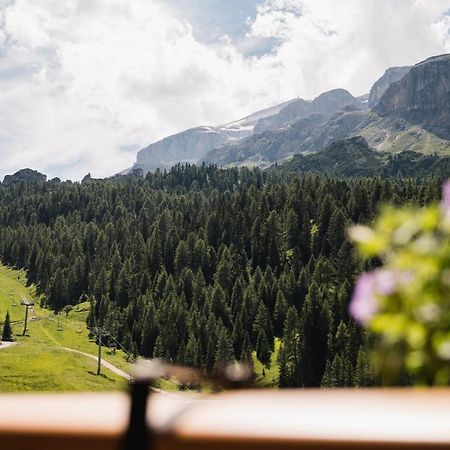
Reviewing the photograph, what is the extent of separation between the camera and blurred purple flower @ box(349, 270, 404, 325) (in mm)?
1765

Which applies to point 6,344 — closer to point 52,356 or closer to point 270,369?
point 52,356

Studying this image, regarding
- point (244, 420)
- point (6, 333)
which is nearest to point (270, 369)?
point (6, 333)

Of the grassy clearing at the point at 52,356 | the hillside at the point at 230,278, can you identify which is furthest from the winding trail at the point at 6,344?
the hillside at the point at 230,278

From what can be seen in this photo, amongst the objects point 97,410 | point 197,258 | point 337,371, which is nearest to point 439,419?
point 97,410

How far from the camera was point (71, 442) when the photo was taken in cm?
197

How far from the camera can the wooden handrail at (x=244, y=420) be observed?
1.57 metres

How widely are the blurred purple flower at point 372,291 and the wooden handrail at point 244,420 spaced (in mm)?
238

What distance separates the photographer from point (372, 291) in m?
1.80

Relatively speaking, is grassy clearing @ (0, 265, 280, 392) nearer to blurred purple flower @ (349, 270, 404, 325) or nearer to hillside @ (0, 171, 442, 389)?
hillside @ (0, 171, 442, 389)

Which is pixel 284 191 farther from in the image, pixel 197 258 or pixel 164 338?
pixel 164 338

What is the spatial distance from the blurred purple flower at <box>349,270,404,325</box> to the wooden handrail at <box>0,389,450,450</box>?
0.78 ft

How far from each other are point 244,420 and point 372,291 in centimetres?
56

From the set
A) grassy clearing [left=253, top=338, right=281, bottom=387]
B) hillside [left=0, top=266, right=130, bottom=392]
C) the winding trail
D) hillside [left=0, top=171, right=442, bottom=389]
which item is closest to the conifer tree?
hillside [left=0, top=266, right=130, bottom=392]

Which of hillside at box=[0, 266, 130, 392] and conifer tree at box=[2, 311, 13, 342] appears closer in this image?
hillside at box=[0, 266, 130, 392]
